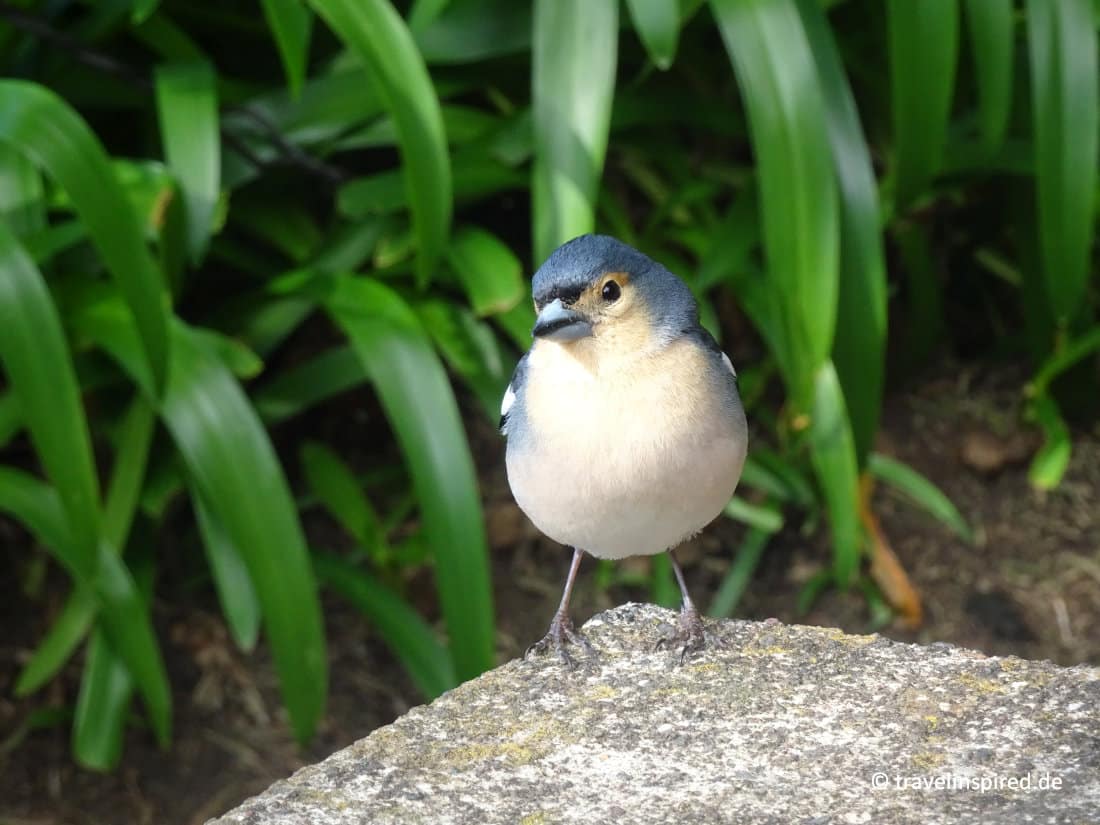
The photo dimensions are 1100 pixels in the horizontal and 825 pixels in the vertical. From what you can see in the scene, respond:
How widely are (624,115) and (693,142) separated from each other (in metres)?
0.52

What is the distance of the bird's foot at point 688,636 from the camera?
2449mm

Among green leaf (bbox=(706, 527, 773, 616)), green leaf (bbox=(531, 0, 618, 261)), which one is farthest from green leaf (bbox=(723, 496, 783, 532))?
green leaf (bbox=(531, 0, 618, 261))

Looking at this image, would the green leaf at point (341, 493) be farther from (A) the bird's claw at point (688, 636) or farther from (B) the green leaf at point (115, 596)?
(A) the bird's claw at point (688, 636)

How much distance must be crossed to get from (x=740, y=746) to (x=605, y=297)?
68 centimetres

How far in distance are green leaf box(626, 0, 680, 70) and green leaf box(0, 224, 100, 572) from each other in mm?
1353

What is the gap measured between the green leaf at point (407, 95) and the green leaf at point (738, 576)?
134 centimetres

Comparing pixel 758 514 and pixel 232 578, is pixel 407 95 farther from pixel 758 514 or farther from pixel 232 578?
pixel 758 514

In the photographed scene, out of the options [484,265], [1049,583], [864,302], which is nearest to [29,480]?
[484,265]

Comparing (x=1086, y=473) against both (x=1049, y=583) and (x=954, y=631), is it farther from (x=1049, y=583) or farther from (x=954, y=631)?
(x=954, y=631)

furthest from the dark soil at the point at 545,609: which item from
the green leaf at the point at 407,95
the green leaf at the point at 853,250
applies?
the green leaf at the point at 407,95

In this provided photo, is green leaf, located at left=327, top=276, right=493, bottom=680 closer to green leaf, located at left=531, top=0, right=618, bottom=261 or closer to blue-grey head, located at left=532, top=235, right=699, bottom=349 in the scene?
green leaf, located at left=531, top=0, right=618, bottom=261

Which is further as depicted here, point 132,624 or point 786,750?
point 132,624

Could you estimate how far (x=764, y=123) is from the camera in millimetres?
3318

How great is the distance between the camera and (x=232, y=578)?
354 centimetres
